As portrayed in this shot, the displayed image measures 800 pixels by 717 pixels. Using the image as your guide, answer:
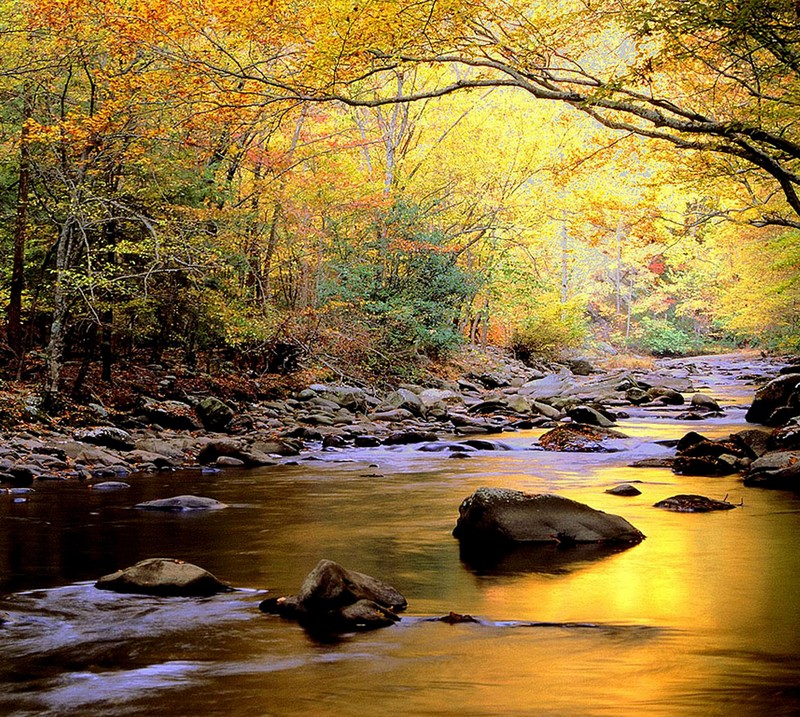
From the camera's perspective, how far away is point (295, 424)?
1641 centimetres

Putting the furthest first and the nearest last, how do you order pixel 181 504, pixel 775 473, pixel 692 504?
pixel 775 473 → pixel 181 504 → pixel 692 504

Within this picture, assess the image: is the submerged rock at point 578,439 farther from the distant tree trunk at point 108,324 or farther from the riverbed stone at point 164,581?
the riverbed stone at point 164,581

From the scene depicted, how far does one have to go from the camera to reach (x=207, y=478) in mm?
11117

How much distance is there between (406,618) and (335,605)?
39 cm

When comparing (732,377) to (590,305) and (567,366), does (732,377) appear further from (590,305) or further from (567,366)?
(590,305)

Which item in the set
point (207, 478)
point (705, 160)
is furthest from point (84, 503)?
point (705, 160)

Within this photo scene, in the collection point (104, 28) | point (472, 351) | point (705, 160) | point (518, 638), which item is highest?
point (104, 28)

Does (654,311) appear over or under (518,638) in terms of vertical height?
over

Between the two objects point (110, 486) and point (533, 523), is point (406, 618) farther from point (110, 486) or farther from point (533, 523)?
point (110, 486)

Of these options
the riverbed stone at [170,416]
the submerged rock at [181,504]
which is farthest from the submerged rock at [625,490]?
the riverbed stone at [170,416]

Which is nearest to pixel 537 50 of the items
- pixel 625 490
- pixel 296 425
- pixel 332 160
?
pixel 625 490

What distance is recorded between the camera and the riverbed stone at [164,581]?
17.4 ft

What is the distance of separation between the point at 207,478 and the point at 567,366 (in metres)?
26.8

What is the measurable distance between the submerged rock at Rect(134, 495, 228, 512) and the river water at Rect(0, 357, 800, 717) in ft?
0.75
